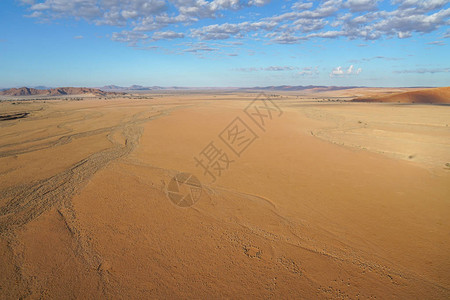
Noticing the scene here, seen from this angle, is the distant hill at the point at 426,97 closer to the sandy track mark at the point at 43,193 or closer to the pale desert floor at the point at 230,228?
the pale desert floor at the point at 230,228

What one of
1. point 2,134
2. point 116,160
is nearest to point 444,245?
point 116,160

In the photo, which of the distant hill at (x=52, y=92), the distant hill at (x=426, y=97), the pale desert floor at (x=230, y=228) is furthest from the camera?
the distant hill at (x=52, y=92)

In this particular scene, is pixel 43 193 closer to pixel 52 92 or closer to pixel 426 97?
pixel 426 97

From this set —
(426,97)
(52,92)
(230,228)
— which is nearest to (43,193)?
(230,228)

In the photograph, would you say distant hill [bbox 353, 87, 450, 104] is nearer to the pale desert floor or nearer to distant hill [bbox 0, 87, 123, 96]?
the pale desert floor

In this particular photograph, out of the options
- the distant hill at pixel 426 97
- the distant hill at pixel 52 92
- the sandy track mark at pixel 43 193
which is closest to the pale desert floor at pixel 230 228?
the sandy track mark at pixel 43 193

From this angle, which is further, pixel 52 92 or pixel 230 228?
pixel 52 92

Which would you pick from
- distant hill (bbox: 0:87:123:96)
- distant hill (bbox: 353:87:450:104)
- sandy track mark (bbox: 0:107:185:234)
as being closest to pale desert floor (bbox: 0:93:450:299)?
sandy track mark (bbox: 0:107:185:234)

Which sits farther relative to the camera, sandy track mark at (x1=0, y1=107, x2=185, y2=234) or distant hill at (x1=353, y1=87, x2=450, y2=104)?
distant hill at (x1=353, y1=87, x2=450, y2=104)
